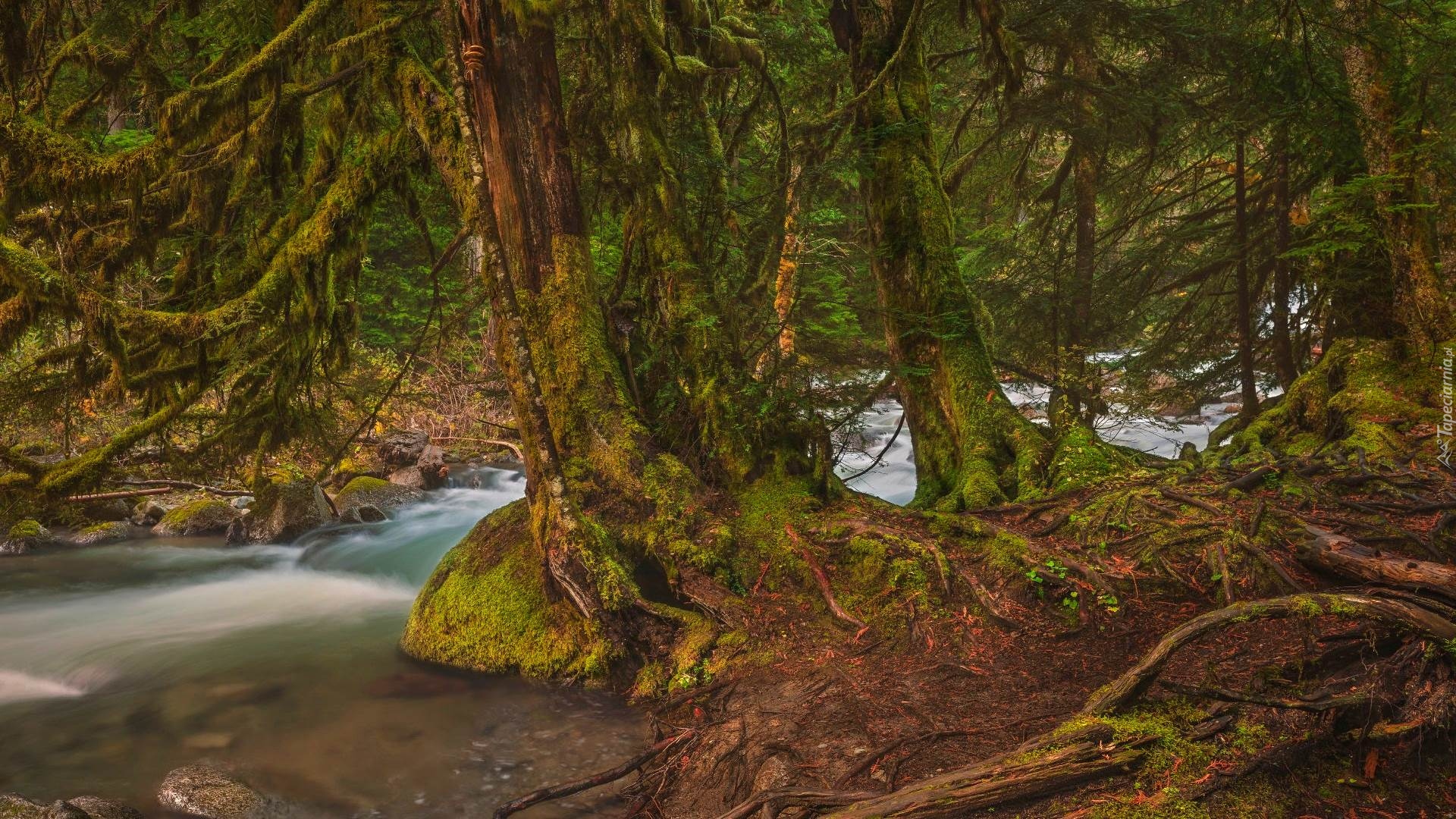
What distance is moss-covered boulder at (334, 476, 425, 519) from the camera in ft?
42.1

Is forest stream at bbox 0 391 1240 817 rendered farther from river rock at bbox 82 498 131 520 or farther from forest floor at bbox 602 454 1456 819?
river rock at bbox 82 498 131 520

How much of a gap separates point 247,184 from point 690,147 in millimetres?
3398

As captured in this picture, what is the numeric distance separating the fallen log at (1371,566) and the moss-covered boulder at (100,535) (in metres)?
14.4

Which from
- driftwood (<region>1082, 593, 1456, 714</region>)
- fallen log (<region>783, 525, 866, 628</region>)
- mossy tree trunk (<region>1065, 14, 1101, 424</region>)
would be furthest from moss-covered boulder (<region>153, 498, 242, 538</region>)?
driftwood (<region>1082, 593, 1456, 714</region>)

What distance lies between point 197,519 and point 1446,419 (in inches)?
628

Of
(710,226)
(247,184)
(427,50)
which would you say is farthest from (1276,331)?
(247,184)

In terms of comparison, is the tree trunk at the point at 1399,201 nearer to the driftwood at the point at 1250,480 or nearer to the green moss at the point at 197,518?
the driftwood at the point at 1250,480

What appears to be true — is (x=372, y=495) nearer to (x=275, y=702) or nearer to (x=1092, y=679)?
(x=275, y=702)

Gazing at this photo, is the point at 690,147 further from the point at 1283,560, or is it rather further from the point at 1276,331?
the point at 1276,331

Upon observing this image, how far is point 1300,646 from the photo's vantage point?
11.1ft

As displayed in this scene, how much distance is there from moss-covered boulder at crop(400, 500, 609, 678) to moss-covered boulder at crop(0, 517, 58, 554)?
29.2ft

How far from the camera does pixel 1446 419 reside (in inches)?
222

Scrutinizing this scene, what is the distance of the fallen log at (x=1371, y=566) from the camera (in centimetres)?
302

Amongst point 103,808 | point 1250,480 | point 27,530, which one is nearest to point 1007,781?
point 1250,480
